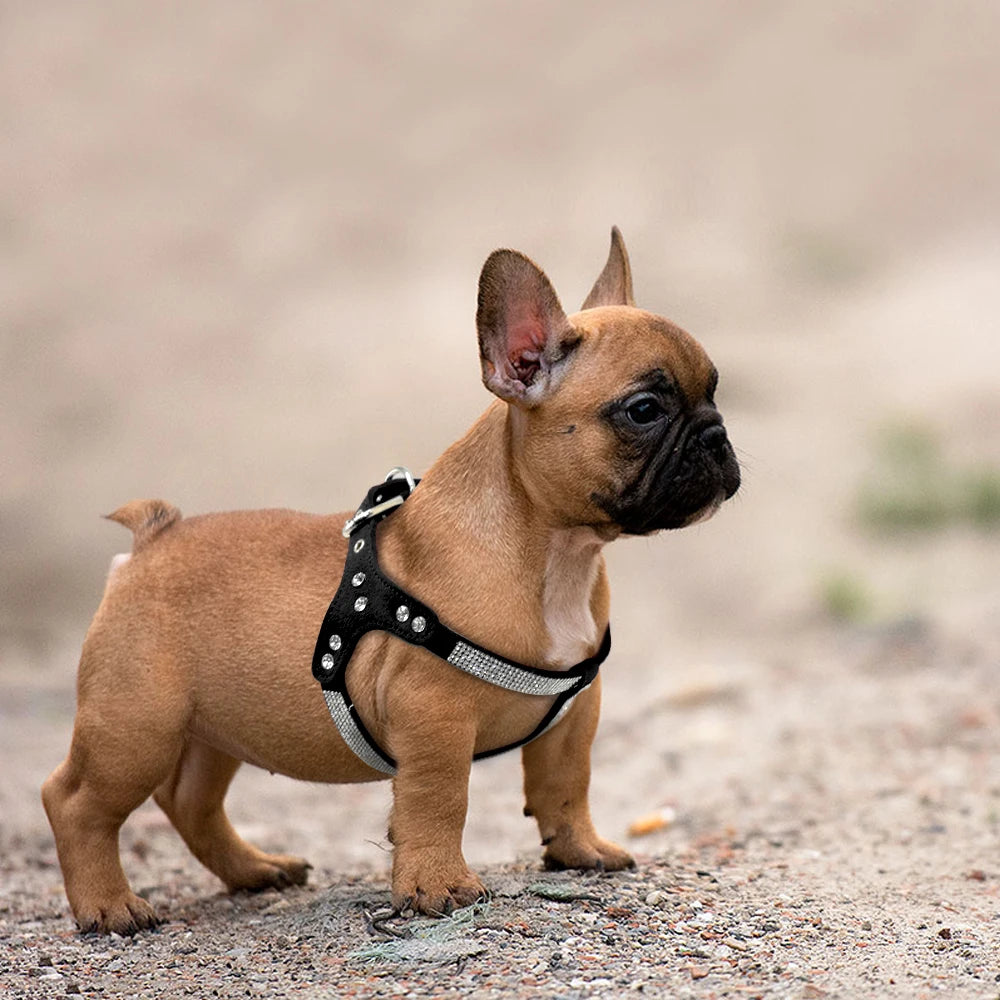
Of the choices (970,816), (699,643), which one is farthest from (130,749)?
(699,643)

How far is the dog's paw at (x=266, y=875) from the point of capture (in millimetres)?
5559

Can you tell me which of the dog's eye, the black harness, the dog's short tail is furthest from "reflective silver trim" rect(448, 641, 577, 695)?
the dog's short tail

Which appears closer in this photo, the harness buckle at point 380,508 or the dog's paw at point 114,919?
the harness buckle at point 380,508

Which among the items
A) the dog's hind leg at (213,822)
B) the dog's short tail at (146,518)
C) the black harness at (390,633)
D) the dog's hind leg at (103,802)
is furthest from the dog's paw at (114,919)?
the dog's short tail at (146,518)

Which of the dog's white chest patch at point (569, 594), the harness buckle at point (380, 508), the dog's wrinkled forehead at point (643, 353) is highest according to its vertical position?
the dog's wrinkled forehead at point (643, 353)

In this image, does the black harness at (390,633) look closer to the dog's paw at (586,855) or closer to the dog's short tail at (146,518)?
the dog's paw at (586,855)

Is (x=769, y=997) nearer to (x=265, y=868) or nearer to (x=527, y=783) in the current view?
(x=527, y=783)

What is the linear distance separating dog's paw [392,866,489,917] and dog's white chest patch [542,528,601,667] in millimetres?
772

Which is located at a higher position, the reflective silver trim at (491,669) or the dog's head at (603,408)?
the dog's head at (603,408)

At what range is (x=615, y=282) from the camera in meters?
5.12

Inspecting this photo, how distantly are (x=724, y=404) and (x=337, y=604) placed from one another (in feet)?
39.9

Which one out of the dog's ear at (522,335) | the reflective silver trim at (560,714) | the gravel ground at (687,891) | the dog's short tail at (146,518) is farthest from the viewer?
the dog's short tail at (146,518)

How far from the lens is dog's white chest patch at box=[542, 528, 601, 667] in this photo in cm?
456

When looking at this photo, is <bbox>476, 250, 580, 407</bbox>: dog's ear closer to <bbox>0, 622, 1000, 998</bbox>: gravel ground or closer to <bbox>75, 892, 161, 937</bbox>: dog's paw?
<bbox>0, 622, 1000, 998</bbox>: gravel ground
